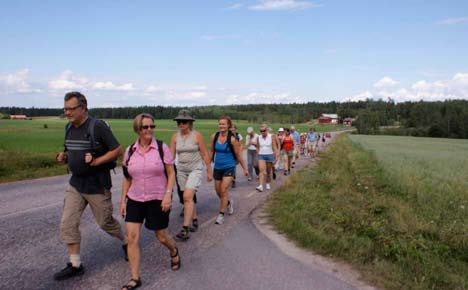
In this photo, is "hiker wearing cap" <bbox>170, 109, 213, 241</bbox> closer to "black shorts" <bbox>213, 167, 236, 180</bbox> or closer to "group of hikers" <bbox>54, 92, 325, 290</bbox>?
"black shorts" <bbox>213, 167, 236, 180</bbox>

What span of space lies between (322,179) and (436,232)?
568 centimetres

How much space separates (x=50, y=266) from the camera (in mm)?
4461

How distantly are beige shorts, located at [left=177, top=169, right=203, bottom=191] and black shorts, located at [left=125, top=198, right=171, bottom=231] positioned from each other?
5.41ft

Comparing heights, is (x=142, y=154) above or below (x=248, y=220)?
above

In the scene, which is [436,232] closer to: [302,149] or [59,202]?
[59,202]

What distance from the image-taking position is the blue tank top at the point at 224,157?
268 inches

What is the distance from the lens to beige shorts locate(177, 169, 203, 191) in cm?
586

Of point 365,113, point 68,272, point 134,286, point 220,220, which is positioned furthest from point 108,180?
point 365,113

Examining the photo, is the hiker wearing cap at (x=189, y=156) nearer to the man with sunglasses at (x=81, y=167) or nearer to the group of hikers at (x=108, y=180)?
the group of hikers at (x=108, y=180)

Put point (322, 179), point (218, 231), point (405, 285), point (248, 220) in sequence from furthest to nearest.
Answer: point (322, 179) → point (248, 220) → point (218, 231) → point (405, 285)

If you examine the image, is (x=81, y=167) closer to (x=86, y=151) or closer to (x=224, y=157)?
(x=86, y=151)

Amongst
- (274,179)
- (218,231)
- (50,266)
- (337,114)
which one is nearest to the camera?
(50,266)

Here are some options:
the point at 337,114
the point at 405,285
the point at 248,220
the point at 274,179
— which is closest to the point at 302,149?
the point at 274,179

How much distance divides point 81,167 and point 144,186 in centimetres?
73
